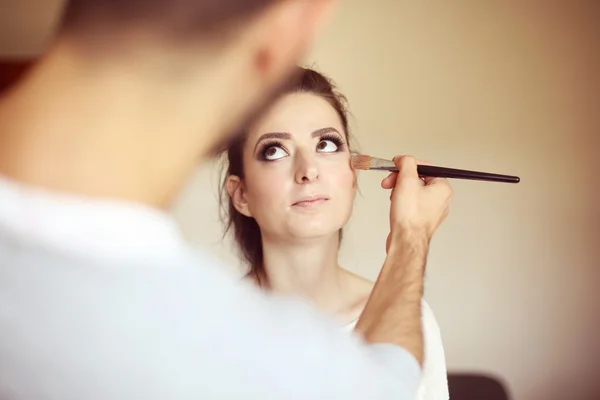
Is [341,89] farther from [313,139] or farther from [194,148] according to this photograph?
[194,148]

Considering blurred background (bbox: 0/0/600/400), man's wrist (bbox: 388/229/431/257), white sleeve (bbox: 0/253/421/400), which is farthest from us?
blurred background (bbox: 0/0/600/400)

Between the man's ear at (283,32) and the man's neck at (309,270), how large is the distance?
8.0 inches

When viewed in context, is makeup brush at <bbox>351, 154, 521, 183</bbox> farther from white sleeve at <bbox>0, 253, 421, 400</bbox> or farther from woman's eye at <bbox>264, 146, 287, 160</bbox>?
white sleeve at <bbox>0, 253, 421, 400</bbox>

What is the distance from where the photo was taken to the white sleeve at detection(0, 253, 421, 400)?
29 centimetres

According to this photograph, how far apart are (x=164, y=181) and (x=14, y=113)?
12cm

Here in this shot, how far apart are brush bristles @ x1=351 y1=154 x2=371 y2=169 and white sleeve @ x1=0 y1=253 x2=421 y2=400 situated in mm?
308

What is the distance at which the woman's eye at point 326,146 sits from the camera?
0.57 metres

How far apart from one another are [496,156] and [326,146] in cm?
25

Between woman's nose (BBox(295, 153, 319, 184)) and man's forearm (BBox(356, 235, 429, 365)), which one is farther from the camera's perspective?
woman's nose (BBox(295, 153, 319, 184))

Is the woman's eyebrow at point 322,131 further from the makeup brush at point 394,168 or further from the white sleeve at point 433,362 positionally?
the white sleeve at point 433,362

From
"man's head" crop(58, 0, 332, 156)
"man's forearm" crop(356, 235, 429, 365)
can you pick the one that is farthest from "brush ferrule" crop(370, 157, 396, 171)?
"man's head" crop(58, 0, 332, 156)

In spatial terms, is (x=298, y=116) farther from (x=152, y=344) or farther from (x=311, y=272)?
(x=152, y=344)

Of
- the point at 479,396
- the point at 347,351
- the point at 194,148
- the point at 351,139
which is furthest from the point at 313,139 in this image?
the point at 479,396

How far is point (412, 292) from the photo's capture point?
0.44 meters
